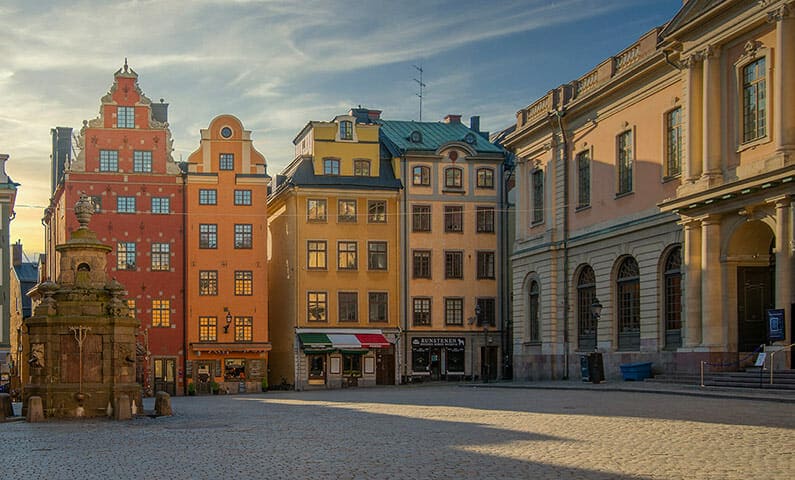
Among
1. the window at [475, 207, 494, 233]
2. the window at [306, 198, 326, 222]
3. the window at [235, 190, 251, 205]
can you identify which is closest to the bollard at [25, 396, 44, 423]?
the window at [235, 190, 251, 205]

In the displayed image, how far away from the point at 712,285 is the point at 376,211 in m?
30.2

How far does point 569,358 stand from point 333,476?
37.6 m

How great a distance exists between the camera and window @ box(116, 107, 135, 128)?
61875 millimetres

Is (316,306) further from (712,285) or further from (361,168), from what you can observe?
(712,285)

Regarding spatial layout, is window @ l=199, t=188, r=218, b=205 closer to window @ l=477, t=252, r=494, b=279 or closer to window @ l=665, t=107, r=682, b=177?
window @ l=477, t=252, r=494, b=279

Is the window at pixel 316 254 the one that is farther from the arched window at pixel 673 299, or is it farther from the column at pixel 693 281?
the column at pixel 693 281

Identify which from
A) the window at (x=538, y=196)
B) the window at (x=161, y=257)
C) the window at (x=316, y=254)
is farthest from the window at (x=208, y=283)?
the window at (x=538, y=196)

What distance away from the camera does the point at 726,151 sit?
36.2 m

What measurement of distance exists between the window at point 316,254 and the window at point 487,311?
958 cm

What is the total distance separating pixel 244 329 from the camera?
62.5 m

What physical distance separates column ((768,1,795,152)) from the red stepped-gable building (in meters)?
38.0

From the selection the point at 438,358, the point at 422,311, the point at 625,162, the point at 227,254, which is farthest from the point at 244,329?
the point at 625,162

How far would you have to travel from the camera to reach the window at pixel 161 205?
6228 cm

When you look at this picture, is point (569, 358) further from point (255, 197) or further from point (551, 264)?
point (255, 197)
